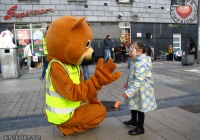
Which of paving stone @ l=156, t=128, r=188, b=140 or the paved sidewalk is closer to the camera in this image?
paving stone @ l=156, t=128, r=188, b=140

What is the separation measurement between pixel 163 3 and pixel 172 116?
15229 mm

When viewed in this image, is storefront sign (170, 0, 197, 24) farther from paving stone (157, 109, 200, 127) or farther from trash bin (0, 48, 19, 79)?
paving stone (157, 109, 200, 127)

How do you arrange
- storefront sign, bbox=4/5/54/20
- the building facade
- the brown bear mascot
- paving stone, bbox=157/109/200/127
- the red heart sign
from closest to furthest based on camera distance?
the brown bear mascot → paving stone, bbox=157/109/200/127 → storefront sign, bbox=4/5/54/20 → the building facade → the red heart sign

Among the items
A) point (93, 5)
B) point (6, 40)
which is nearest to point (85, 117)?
point (6, 40)

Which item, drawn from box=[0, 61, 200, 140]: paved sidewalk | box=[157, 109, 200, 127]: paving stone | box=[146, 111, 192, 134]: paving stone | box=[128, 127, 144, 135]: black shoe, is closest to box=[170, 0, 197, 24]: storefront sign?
box=[0, 61, 200, 140]: paved sidewalk

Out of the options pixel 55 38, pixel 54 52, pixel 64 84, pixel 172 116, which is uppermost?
pixel 55 38

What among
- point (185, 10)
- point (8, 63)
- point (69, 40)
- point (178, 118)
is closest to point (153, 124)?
point (178, 118)

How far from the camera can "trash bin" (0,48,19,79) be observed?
875 centimetres

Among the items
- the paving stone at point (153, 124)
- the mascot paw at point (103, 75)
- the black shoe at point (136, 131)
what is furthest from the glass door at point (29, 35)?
the mascot paw at point (103, 75)

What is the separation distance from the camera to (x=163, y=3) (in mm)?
16938

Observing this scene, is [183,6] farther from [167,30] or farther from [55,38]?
[55,38]

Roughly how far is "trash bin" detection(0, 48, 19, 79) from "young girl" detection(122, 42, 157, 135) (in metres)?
7.20

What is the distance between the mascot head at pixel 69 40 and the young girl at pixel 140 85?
0.70 m

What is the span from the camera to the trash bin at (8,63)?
8750 mm
